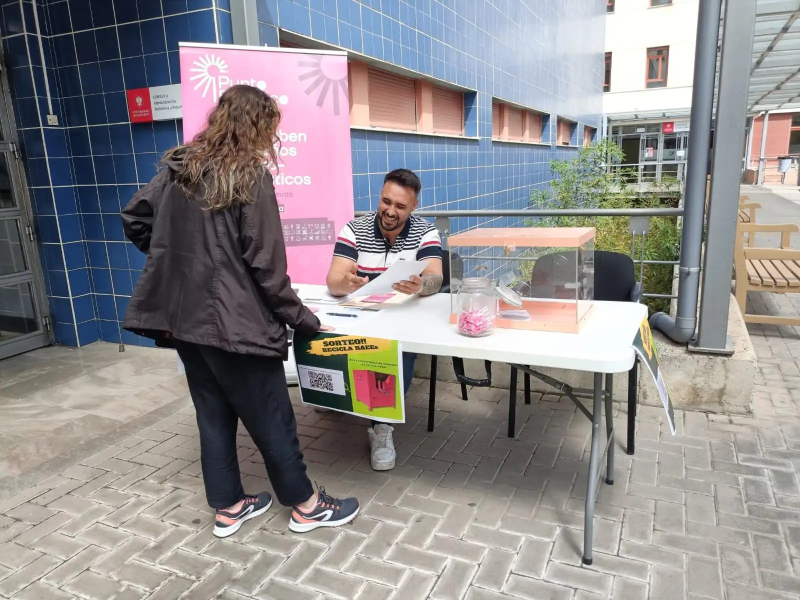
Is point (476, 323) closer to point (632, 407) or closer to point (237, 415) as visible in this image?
point (237, 415)

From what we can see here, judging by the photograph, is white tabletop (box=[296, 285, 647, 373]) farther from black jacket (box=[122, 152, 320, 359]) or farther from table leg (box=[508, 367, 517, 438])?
table leg (box=[508, 367, 517, 438])

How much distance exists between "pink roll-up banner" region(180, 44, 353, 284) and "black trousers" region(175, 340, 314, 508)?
1686 millimetres

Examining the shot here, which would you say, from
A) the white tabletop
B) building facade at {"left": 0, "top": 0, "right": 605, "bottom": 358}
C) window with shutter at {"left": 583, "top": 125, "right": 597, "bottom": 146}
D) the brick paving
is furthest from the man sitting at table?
window with shutter at {"left": 583, "top": 125, "right": 597, "bottom": 146}

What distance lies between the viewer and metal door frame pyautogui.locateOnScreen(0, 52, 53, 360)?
4.41 metres

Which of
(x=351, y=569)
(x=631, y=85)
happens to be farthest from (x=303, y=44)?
(x=631, y=85)

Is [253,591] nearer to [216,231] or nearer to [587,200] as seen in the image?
[216,231]

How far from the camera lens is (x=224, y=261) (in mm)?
1903

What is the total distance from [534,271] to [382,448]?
43.0 inches

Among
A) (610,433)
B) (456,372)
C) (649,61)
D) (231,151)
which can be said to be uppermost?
(649,61)

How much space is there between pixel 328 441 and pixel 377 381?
104 cm

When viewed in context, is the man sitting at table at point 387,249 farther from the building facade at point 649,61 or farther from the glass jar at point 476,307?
the building facade at point 649,61

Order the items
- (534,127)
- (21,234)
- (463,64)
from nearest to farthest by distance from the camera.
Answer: (21,234)
(463,64)
(534,127)

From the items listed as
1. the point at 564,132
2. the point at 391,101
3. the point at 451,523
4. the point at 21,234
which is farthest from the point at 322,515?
the point at 564,132

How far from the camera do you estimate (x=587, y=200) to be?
10750mm
